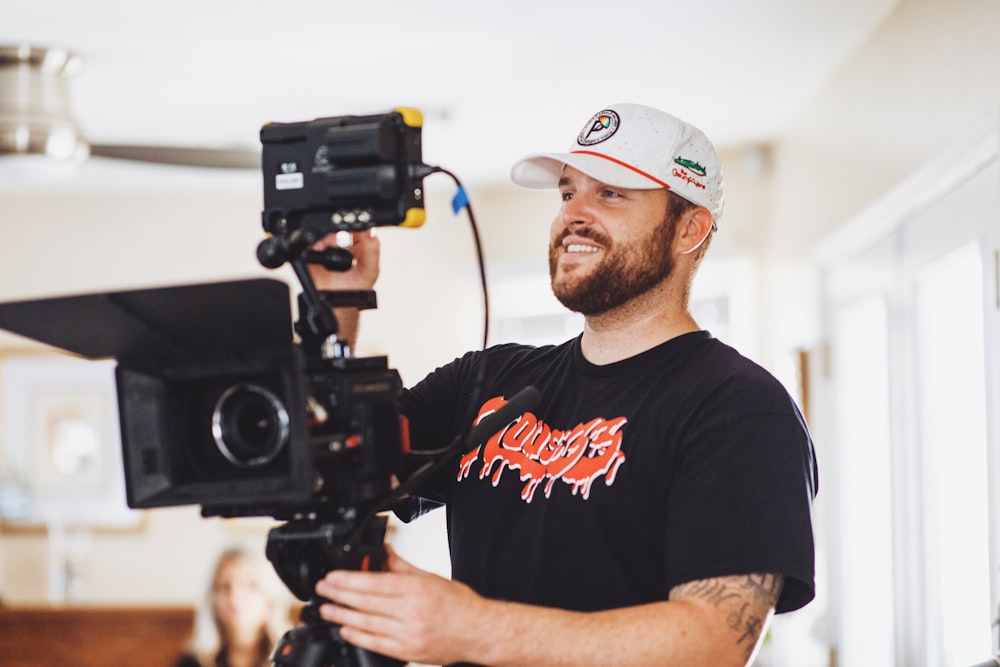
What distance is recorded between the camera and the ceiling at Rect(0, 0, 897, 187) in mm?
2793

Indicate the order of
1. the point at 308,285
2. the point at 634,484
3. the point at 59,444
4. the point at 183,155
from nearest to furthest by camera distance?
the point at 308,285, the point at 634,484, the point at 183,155, the point at 59,444

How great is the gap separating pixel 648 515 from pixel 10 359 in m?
4.34

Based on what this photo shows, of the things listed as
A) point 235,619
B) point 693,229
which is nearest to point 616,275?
point 693,229

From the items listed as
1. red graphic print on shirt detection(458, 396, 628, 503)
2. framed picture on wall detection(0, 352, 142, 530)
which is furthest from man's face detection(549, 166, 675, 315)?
framed picture on wall detection(0, 352, 142, 530)

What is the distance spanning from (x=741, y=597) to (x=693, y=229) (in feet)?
1.71

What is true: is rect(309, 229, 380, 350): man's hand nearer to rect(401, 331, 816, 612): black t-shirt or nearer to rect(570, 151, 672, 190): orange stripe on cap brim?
rect(401, 331, 816, 612): black t-shirt

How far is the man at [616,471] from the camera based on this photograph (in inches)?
43.1

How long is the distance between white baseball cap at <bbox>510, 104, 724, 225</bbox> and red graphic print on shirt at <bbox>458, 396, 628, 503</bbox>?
310mm

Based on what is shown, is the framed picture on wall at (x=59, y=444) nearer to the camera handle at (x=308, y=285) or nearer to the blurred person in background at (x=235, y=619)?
the blurred person in background at (x=235, y=619)

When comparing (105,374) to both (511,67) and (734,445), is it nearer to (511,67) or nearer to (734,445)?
(511,67)

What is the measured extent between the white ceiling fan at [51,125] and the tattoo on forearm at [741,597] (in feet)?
6.71

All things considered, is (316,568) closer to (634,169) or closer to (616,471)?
(616,471)

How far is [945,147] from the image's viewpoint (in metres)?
2.27

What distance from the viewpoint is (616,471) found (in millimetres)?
1274
